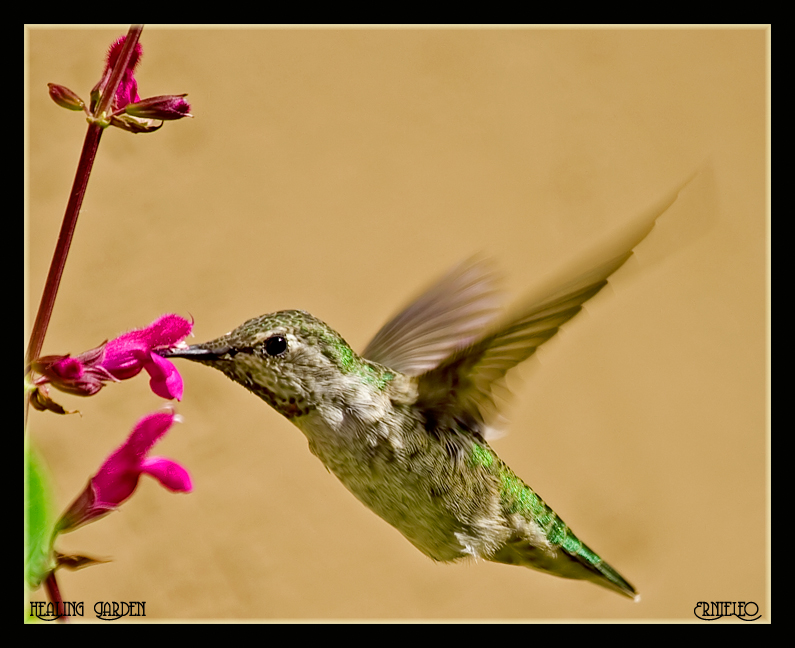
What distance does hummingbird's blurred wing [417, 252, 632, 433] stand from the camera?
69cm

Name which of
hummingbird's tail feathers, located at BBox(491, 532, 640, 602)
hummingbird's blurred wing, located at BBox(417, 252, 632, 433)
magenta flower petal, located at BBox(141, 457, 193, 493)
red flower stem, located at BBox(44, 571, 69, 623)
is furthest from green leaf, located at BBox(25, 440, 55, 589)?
hummingbird's tail feathers, located at BBox(491, 532, 640, 602)

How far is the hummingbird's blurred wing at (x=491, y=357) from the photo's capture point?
69 cm

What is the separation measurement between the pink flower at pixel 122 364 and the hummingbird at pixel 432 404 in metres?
0.03

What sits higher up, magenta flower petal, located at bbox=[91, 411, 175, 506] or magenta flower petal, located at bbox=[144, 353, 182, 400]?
magenta flower petal, located at bbox=[144, 353, 182, 400]

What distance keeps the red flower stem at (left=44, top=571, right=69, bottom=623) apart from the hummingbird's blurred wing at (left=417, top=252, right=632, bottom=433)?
0.42 metres

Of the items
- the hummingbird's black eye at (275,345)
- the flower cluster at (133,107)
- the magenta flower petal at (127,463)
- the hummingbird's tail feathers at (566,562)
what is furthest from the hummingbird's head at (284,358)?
the hummingbird's tail feathers at (566,562)

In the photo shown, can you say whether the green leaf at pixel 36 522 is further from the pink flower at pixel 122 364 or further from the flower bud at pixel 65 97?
the flower bud at pixel 65 97

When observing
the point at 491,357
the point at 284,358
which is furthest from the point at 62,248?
the point at 491,357

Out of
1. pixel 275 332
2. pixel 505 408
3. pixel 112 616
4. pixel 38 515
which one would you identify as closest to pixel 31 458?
pixel 38 515

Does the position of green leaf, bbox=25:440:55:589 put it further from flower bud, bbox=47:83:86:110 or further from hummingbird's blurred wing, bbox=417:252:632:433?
hummingbird's blurred wing, bbox=417:252:632:433

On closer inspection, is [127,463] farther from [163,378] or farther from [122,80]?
[122,80]

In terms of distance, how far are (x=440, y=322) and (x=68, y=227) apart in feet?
1.64

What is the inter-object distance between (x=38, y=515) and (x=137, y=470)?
0.44 feet

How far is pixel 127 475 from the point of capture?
76cm
